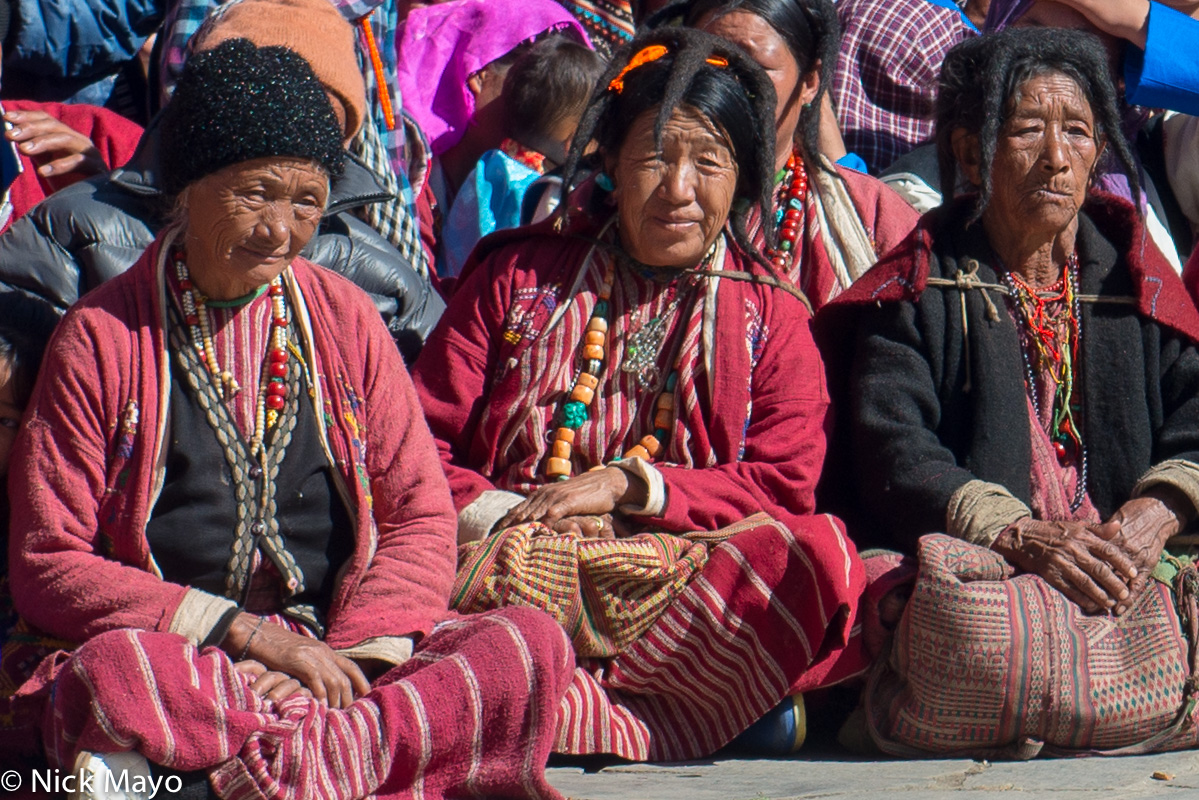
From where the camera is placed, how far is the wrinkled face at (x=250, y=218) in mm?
3316

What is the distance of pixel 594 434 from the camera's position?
4055 millimetres

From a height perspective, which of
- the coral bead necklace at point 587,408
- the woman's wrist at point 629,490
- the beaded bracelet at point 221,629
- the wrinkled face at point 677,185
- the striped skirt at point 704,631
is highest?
the wrinkled face at point 677,185

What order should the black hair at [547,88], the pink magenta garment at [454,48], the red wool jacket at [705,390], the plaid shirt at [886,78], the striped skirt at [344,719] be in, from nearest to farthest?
the striped skirt at [344,719] < the red wool jacket at [705,390] < the black hair at [547,88] < the plaid shirt at [886,78] < the pink magenta garment at [454,48]

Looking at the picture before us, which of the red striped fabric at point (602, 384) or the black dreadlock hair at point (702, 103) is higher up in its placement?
the black dreadlock hair at point (702, 103)

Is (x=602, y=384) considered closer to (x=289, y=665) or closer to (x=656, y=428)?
(x=656, y=428)

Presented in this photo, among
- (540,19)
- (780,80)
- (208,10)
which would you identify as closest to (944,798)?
(780,80)

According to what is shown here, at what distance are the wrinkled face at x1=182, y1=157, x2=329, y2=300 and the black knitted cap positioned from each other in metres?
0.03

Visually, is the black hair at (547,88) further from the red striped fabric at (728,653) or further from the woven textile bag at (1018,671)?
the woven textile bag at (1018,671)

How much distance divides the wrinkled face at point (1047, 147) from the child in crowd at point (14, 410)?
2.42 m

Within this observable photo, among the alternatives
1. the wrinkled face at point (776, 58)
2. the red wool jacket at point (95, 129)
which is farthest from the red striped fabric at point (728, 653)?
the red wool jacket at point (95, 129)

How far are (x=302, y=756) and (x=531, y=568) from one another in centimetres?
86

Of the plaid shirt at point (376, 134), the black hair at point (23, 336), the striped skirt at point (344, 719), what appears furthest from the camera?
the plaid shirt at point (376, 134)

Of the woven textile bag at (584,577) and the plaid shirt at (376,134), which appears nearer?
the woven textile bag at (584,577)

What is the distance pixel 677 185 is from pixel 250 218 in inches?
46.4
